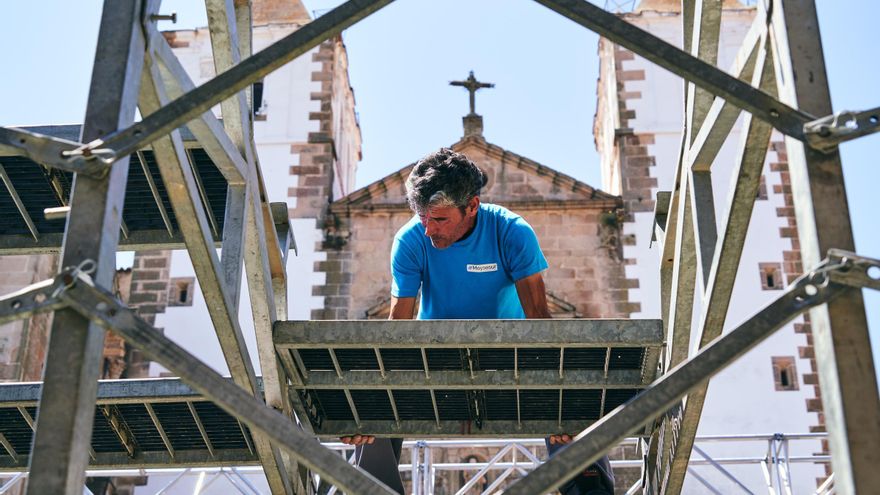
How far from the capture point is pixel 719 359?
353 cm

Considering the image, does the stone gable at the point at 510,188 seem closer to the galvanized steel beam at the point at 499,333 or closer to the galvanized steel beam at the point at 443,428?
the galvanized steel beam at the point at 443,428

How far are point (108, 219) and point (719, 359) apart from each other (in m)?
1.85

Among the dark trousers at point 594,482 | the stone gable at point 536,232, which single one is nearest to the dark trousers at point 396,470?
the dark trousers at point 594,482

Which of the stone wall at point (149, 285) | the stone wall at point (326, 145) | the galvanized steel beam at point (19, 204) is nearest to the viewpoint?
the galvanized steel beam at point (19, 204)

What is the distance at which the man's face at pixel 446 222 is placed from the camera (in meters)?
5.27

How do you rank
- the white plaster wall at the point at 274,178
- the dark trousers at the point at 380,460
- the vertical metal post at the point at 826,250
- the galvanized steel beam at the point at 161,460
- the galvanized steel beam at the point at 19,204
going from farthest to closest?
the white plaster wall at the point at 274,178 < the galvanized steel beam at the point at 161,460 < the galvanized steel beam at the point at 19,204 < the dark trousers at the point at 380,460 < the vertical metal post at the point at 826,250

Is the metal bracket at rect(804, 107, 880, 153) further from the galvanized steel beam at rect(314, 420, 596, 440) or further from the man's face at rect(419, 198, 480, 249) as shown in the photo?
the galvanized steel beam at rect(314, 420, 596, 440)

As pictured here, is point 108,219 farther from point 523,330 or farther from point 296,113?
point 296,113

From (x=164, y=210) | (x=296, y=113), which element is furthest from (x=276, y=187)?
(x=164, y=210)

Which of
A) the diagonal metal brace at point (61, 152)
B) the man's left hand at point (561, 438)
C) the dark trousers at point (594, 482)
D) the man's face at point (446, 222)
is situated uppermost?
the man's face at point (446, 222)

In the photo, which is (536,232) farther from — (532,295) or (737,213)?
(737,213)

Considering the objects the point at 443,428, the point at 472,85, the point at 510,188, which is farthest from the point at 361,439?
the point at 472,85

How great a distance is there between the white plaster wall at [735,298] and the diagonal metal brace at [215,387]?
1016 centimetres

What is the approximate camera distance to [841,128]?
3.51 m
